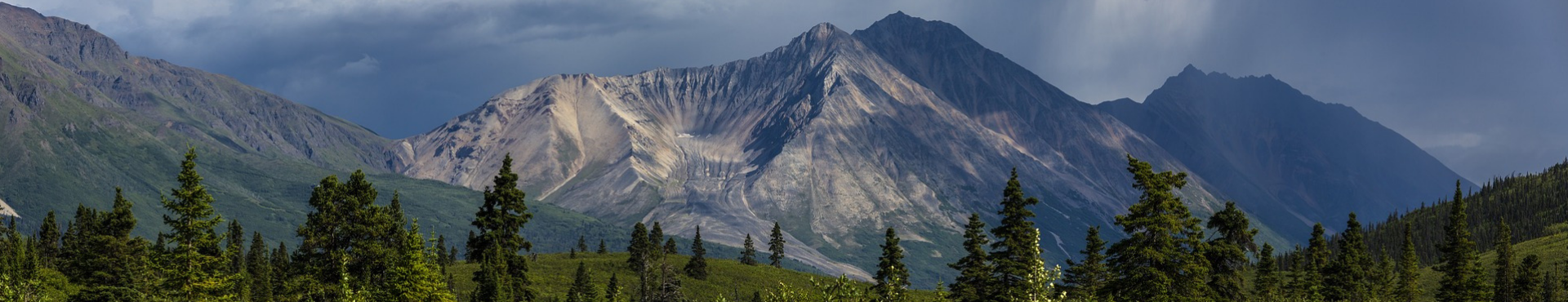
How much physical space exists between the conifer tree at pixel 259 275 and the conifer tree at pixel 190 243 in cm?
5553

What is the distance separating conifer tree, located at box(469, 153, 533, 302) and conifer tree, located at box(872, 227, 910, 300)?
103ft

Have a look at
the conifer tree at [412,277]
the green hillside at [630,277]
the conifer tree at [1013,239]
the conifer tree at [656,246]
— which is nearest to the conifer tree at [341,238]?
the conifer tree at [412,277]

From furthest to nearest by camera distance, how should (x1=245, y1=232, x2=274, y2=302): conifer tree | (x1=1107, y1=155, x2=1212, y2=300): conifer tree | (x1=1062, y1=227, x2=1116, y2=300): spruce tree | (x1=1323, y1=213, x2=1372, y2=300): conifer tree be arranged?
(x1=245, y1=232, x2=274, y2=302): conifer tree
(x1=1323, y1=213, x2=1372, y2=300): conifer tree
(x1=1062, y1=227, x2=1116, y2=300): spruce tree
(x1=1107, y1=155, x2=1212, y2=300): conifer tree

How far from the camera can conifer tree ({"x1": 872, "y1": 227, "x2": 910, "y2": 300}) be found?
51438mm

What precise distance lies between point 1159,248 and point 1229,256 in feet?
40.6

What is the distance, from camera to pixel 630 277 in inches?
6422

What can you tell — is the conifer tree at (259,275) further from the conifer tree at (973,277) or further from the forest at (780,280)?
the conifer tree at (973,277)

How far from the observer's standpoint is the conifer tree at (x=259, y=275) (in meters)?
126

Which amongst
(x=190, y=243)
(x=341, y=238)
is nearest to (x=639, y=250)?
(x=341, y=238)

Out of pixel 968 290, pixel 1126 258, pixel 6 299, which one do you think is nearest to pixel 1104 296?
pixel 1126 258

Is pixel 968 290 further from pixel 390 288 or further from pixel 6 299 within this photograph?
pixel 6 299

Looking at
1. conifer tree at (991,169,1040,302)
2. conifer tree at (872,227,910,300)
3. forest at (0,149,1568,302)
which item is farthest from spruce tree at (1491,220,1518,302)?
conifer tree at (872,227,910,300)

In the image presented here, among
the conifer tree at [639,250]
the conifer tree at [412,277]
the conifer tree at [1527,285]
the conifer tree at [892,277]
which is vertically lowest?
the conifer tree at [412,277]

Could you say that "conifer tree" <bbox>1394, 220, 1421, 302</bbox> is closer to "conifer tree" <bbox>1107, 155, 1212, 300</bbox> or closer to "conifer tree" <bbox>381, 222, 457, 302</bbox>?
"conifer tree" <bbox>1107, 155, 1212, 300</bbox>
